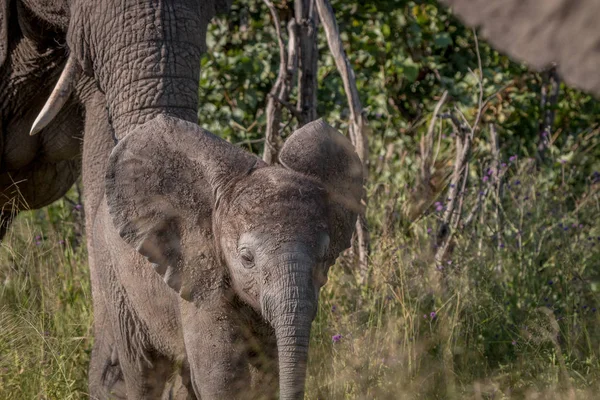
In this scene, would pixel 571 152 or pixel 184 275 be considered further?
pixel 571 152

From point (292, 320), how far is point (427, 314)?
7.47ft

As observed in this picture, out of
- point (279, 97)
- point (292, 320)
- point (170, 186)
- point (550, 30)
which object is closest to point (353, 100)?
point (279, 97)

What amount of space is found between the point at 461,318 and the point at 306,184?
6.99ft

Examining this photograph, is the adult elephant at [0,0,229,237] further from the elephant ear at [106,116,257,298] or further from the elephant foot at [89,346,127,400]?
the elephant foot at [89,346,127,400]

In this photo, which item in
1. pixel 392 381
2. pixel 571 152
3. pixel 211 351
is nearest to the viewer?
pixel 211 351

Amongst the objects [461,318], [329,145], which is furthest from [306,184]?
[461,318]

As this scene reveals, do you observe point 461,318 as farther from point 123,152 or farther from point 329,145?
point 123,152

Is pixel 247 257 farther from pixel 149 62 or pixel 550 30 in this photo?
pixel 550 30

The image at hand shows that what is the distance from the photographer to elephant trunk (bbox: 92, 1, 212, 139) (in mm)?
3877

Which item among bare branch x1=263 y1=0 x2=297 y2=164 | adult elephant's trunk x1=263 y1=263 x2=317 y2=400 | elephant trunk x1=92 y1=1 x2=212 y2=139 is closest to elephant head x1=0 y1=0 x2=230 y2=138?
elephant trunk x1=92 y1=1 x2=212 y2=139

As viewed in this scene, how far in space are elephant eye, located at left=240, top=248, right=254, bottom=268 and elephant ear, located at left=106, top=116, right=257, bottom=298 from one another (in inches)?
8.8

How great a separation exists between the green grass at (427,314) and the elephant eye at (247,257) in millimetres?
1340

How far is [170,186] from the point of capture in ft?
11.3

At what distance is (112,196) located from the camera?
Result: 3.50 meters
